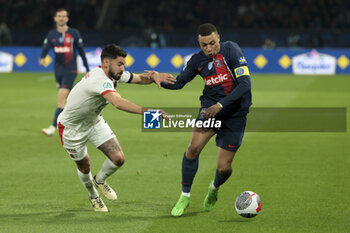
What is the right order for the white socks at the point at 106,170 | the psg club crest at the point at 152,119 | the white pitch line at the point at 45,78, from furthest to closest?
the white pitch line at the point at 45,78
the white socks at the point at 106,170
the psg club crest at the point at 152,119

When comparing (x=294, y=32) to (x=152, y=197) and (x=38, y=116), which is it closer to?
(x=38, y=116)

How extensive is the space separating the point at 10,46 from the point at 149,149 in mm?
20896

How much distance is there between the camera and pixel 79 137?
804cm

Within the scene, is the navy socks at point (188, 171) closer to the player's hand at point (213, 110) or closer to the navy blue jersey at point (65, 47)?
the player's hand at point (213, 110)

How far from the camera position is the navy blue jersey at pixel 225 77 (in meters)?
7.71

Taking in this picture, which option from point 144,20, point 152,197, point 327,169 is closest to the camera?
point 152,197

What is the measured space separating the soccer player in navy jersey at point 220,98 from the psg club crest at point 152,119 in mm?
836

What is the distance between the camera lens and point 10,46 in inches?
1259

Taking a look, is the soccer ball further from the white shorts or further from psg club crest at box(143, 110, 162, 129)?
the white shorts

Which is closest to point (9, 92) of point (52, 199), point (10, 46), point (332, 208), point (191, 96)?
point (191, 96)

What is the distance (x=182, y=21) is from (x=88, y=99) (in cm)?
2963

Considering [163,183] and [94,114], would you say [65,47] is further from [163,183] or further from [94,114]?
[94,114]

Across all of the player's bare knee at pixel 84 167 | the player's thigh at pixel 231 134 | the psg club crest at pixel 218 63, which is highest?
the psg club crest at pixel 218 63

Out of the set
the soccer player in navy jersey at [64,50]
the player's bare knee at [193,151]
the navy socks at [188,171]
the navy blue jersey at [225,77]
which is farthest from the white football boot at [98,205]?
the soccer player in navy jersey at [64,50]
